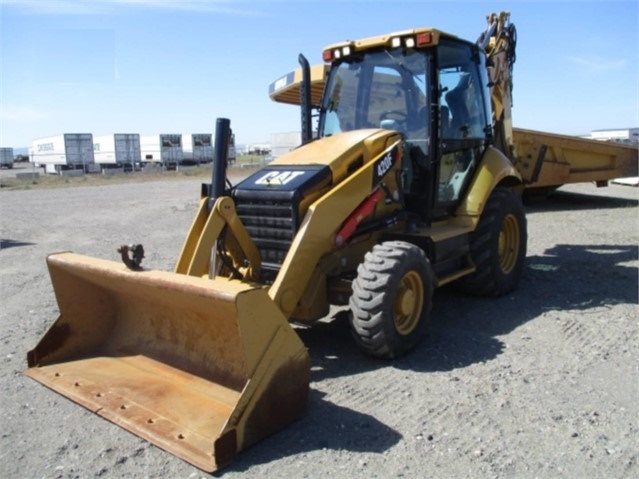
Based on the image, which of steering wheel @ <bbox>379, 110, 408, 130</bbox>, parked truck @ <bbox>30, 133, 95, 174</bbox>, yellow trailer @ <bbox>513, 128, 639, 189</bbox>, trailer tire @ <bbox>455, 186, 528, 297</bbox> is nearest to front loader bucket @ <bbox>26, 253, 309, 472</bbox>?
steering wheel @ <bbox>379, 110, 408, 130</bbox>

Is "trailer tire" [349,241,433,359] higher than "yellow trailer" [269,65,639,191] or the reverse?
the reverse

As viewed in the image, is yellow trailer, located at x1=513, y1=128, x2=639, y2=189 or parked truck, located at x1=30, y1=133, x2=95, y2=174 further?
parked truck, located at x1=30, y1=133, x2=95, y2=174

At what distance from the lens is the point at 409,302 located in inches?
183

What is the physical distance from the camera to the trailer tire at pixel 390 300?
171 inches

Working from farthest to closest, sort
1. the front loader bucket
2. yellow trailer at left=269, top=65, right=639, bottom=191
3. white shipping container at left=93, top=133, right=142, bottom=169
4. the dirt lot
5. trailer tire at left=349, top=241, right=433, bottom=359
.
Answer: white shipping container at left=93, top=133, right=142, bottom=169 < yellow trailer at left=269, top=65, right=639, bottom=191 < trailer tire at left=349, top=241, right=433, bottom=359 < the front loader bucket < the dirt lot

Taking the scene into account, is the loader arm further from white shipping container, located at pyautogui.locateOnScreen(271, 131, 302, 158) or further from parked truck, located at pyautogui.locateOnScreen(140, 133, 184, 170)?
parked truck, located at pyautogui.locateOnScreen(140, 133, 184, 170)

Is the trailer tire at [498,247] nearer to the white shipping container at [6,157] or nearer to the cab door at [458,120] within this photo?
the cab door at [458,120]

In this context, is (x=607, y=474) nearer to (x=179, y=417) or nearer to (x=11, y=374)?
(x=179, y=417)

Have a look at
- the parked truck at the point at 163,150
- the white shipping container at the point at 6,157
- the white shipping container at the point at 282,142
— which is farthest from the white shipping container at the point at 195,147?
the white shipping container at the point at 282,142

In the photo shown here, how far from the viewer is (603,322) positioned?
5457 millimetres

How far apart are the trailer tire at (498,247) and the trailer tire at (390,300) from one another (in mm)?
1435

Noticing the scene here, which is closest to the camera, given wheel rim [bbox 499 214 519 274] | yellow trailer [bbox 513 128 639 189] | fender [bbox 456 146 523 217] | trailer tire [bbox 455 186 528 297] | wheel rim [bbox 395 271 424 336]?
wheel rim [bbox 395 271 424 336]

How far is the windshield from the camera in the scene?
5.56m

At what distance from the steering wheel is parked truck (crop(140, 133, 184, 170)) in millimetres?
43522
